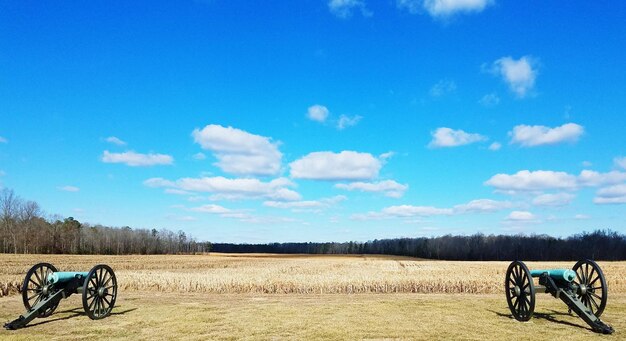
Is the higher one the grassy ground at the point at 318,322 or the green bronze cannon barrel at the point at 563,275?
the green bronze cannon barrel at the point at 563,275

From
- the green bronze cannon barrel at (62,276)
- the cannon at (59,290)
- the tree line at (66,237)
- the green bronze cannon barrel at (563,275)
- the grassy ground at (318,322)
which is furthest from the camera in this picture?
the tree line at (66,237)

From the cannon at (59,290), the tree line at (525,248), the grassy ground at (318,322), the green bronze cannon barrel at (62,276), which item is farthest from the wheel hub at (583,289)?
the tree line at (525,248)

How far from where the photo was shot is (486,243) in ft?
401

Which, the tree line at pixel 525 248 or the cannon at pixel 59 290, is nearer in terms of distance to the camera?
the cannon at pixel 59 290

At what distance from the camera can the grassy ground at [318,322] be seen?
11.8m

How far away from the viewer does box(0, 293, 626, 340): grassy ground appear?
11.8m

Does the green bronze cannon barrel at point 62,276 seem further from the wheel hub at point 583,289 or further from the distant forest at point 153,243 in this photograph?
the distant forest at point 153,243

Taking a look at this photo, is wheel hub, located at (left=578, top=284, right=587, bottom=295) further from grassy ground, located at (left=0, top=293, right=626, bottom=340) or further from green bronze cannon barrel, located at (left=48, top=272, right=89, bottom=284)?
green bronze cannon barrel, located at (left=48, top=272, right=89, bottom=284)

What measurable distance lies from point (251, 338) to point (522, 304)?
8189 mm

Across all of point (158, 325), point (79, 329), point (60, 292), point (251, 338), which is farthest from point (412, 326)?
point (60, 292)

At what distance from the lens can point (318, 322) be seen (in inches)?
533

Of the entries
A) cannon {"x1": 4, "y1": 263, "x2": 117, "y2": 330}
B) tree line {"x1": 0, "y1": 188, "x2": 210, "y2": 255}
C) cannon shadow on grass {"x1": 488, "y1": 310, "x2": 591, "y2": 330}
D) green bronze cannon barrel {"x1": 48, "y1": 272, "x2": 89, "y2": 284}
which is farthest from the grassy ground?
tree line {"x1": 0, "y1": 188, "x2": 210, "y2": 255}

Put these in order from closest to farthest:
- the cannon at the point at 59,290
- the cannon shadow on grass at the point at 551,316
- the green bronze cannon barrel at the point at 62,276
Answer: the cannon at the point at 59,290 → the cannon shadow on grass at the point at 551,316 → the green bronze cannon barrel at the point at 62,276

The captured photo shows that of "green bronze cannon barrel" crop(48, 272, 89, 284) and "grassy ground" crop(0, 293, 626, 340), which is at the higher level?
"green bronze cannon barrel" crop(48, 272, 89, 284)
